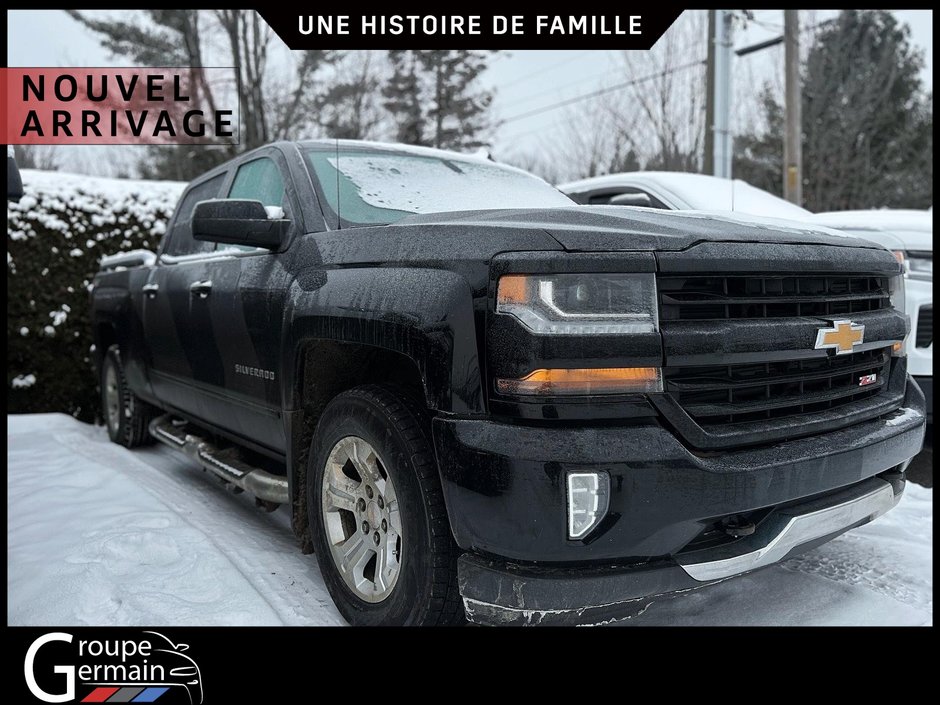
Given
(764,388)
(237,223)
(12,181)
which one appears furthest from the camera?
(12,181)

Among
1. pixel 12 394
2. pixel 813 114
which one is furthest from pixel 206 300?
pixel 813 114

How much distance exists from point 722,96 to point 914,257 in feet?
20.2

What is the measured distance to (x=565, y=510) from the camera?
1.76 meters

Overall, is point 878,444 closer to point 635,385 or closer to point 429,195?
point 635,385

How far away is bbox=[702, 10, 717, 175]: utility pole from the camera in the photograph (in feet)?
33.2

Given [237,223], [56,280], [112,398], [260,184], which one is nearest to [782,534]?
[237,223]

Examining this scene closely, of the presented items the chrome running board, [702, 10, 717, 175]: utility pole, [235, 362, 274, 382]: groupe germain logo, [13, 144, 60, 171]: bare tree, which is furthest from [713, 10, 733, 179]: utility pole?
[13, 144, 60, 171]: bare tree

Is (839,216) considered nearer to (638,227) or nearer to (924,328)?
(924,328)

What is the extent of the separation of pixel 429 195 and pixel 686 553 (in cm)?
180

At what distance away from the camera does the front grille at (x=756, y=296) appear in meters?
1.90

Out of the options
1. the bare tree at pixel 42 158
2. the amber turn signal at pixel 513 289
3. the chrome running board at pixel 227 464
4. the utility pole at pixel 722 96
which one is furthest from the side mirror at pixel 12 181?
the bare tree at pixel 42 158

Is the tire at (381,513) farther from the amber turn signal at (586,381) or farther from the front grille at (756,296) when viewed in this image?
the front grille at (756,296)
